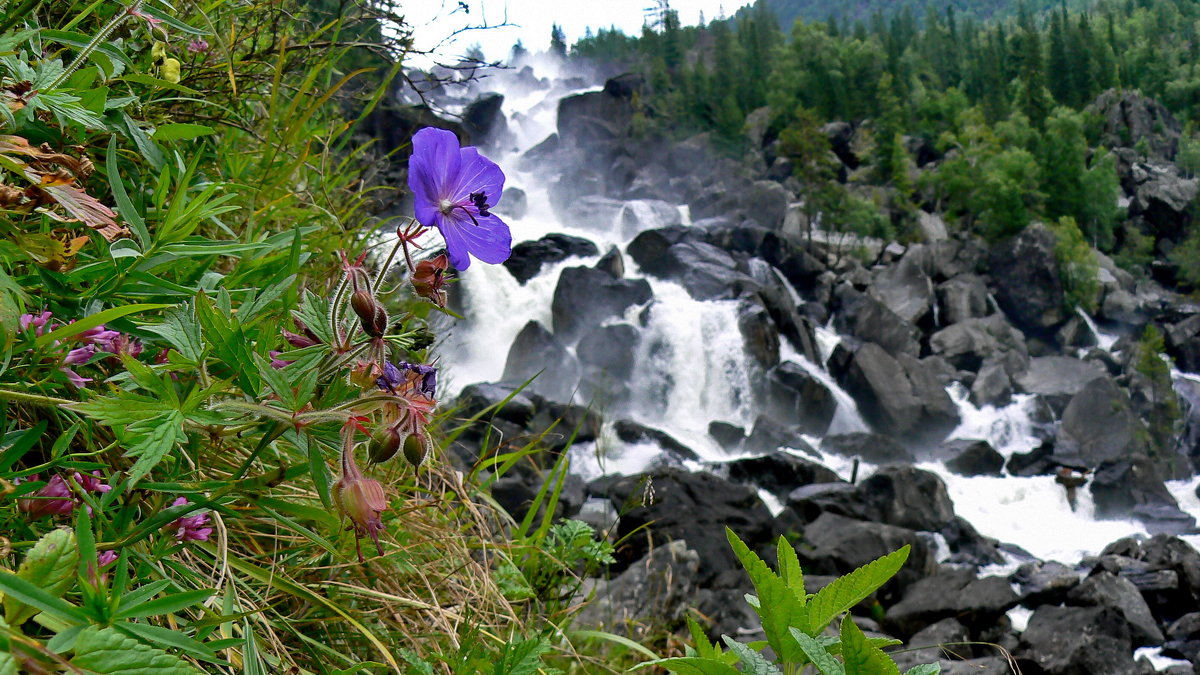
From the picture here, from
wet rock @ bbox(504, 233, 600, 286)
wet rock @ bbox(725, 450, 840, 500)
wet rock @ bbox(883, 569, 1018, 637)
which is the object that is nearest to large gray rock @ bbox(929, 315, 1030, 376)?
wet rock @ bbox(504, 233, 600, 286)

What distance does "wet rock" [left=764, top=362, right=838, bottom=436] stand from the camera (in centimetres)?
1866

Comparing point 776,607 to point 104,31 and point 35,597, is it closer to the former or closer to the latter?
point 35,597

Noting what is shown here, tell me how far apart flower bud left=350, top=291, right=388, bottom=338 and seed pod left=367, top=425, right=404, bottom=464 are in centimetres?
10

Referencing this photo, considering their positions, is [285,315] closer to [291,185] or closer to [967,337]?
[291,185]

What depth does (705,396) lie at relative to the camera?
61.1 feet

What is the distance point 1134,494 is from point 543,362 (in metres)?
12.0

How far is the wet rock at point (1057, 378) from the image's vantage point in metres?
21.3

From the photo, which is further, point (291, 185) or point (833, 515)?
point (833, 515)

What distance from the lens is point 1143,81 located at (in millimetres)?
57750

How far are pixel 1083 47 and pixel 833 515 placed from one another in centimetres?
5691

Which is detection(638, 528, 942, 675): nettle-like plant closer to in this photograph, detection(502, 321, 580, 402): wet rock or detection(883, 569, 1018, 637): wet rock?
detection(883, 569, 1018, 637): wet rock

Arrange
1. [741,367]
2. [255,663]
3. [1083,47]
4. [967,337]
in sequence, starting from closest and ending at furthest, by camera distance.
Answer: [255,663] → [741,367] → [967,337] → [1083,47]

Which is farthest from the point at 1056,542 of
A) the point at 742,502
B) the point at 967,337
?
the point at 967,337

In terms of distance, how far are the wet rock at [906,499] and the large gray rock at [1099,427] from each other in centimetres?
625
